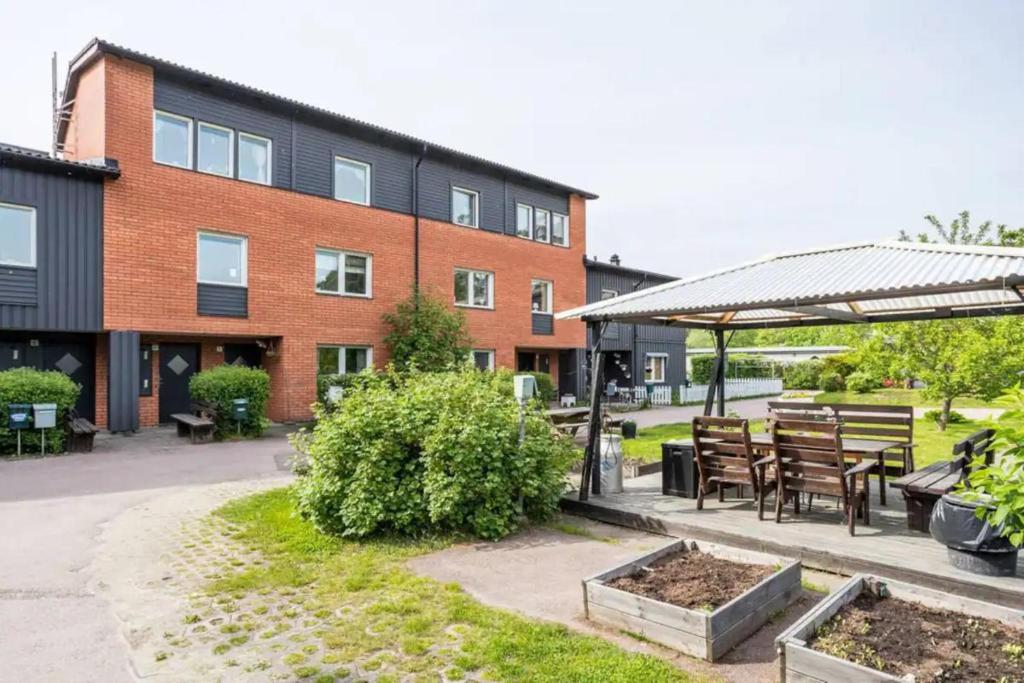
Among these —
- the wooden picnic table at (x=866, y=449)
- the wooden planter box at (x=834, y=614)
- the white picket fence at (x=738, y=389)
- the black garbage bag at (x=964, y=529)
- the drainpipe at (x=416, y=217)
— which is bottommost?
the white picket fence at (x=738, y=389)

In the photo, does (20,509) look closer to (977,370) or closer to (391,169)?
(391,169)

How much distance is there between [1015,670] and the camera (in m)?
3.02

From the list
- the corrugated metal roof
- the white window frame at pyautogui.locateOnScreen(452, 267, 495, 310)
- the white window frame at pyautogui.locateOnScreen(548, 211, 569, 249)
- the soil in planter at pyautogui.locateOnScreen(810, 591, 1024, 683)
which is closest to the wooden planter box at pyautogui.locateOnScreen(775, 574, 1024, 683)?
the soil in planter at pyautogui.locateOnScreen(810, 591, 1024, 683)

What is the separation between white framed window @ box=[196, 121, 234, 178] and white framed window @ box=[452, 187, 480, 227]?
7153 millimetres

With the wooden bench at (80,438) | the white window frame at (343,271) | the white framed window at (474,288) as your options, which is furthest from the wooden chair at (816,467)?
the white framed window at (474,288)

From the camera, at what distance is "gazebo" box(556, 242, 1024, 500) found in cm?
524

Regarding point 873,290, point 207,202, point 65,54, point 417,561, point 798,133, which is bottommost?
point 417,561

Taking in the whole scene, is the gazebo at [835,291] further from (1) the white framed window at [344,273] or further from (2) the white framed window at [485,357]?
(2) the white framed window at [485,357]

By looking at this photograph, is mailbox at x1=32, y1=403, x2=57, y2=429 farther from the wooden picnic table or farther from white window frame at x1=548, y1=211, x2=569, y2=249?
white window frame at x1=548, y1=211, x2=569, y2=249

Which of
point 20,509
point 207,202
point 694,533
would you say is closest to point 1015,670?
point 694,533

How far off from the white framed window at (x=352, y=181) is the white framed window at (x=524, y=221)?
6050mm

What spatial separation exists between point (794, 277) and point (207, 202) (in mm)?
13452

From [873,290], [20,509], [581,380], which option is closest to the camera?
[873,290]

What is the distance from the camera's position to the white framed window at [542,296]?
23297 mm
